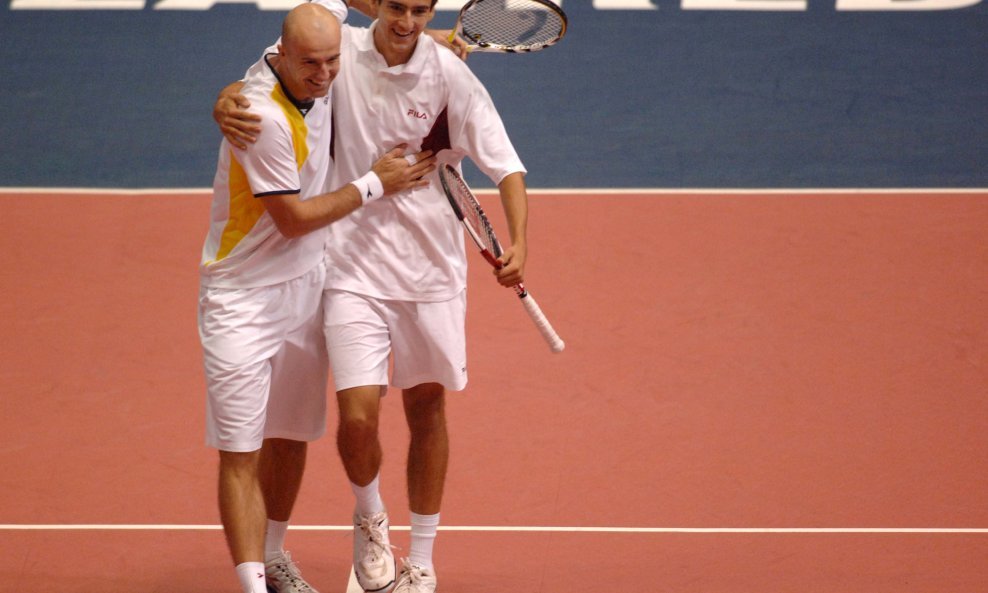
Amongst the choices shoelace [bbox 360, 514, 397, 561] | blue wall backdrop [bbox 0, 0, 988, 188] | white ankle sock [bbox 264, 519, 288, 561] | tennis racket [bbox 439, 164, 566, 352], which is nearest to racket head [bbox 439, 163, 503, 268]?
tennis racket [bbox 439, 164, 566, 352]

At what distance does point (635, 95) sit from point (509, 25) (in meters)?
4.80

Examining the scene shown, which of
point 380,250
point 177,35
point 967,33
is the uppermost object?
point 967,33

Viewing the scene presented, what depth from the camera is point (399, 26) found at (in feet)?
15.8

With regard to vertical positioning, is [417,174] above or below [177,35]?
below

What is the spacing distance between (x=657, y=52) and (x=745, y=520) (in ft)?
18.5

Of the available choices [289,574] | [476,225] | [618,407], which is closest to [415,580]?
[289,574]

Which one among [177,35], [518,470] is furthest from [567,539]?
[177,35]

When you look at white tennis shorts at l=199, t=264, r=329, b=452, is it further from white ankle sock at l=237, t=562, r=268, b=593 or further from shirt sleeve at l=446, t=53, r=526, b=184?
shirt sleeve at l=446, t=53, r=526, b=184

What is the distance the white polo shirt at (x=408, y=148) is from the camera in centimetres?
495

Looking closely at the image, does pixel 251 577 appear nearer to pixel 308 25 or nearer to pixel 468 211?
pixel 468 211

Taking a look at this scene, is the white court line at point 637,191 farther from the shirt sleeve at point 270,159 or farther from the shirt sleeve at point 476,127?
the shirt sleeve at point 270,159

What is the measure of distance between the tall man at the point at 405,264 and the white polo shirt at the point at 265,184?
7.5 inches

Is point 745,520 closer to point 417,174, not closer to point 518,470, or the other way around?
point 518,470

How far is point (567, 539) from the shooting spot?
570 centimetres
